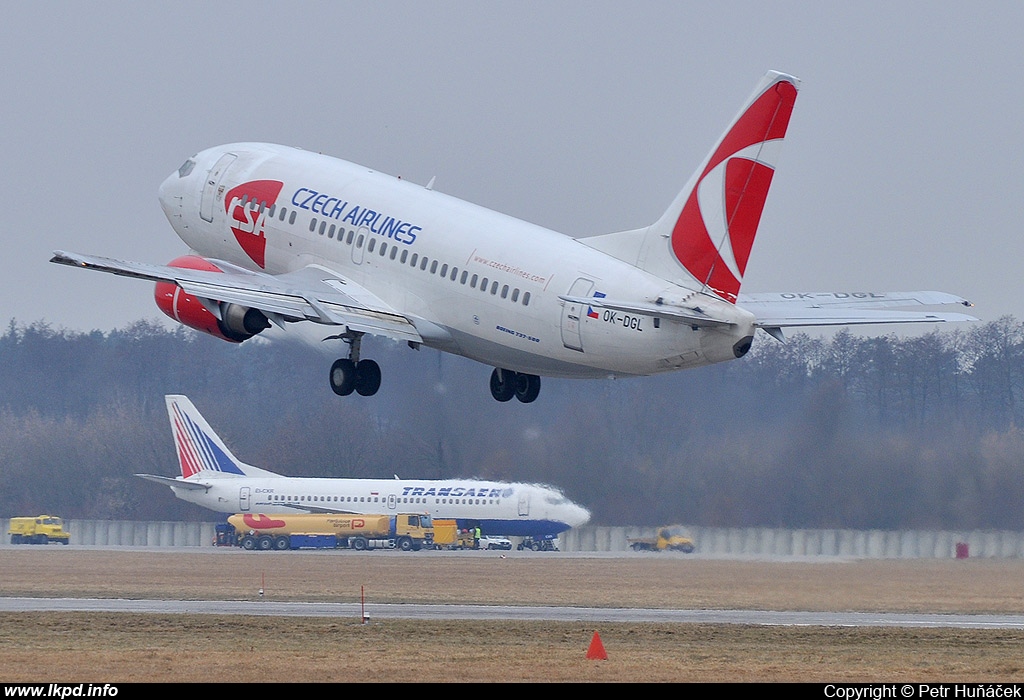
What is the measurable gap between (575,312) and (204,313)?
10.5m

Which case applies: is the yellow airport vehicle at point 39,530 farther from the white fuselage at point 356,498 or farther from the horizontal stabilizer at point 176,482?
the white fuselage at point 356,498

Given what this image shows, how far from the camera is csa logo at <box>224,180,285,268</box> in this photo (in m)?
47.0

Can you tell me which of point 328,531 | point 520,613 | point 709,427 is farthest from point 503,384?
point 328,531

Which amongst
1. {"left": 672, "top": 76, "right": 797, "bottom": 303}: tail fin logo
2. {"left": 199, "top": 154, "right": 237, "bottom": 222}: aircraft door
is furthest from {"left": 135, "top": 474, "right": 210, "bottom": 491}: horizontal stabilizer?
{"left": 672, "top": 76, "right": 797, "bottom": 303}: tail fin logo

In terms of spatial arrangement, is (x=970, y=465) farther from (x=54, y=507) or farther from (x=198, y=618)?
(x=54, y=507)

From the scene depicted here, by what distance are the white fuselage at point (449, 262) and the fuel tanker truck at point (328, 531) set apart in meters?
41.8

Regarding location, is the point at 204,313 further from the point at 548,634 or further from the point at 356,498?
the point at 356,498

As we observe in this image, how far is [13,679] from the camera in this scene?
32.6 m

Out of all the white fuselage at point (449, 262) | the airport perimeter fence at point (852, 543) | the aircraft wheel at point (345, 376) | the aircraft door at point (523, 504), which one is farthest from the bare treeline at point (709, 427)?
the aircraft wheel at point (345, 376)

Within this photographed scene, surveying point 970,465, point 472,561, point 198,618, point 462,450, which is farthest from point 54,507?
point 970,465

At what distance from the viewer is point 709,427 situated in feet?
183

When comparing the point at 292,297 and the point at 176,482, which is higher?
the point at 292,297

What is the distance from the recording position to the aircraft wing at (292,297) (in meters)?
42.0

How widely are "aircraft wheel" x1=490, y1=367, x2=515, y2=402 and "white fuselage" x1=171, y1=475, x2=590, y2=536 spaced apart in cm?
3607
